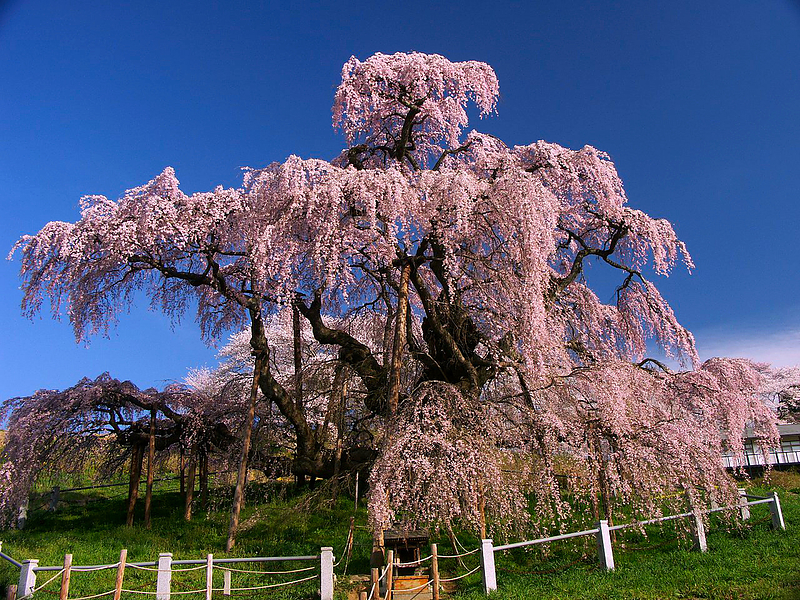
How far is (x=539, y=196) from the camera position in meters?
12.3

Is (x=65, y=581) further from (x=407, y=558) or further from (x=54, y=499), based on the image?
(x=54, y=499)

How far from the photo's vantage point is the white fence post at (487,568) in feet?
28.7

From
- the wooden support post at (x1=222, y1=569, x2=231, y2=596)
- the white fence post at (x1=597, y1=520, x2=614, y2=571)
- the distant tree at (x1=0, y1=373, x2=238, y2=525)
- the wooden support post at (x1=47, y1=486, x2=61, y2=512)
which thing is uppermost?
the distant tree at (x1=0, y1=373, x2=238, y2=525)

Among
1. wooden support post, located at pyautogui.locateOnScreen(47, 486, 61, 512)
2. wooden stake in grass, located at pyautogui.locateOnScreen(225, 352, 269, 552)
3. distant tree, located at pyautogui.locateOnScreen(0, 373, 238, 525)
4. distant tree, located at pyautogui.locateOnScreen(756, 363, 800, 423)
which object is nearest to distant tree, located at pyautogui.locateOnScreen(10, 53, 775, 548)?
wooden stake in grass, located at pyautogui.locateOnScreen(225, 352, 269, 552)

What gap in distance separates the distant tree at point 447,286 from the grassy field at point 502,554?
1.19 metres

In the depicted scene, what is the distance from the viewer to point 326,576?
894 centimetres

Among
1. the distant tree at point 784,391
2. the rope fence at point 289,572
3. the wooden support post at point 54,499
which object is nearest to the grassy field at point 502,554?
the rope fence at point 289,572

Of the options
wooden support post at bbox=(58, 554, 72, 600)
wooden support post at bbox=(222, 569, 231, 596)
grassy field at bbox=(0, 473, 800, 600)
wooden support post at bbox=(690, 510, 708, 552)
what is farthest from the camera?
wooden support post at bbox=(690, 510, 708, 552)

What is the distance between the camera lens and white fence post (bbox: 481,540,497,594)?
8.76m

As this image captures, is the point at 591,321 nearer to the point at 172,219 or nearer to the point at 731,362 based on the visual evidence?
the point at 731,362

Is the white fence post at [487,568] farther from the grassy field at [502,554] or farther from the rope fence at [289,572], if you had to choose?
the grassy field at [502,554]

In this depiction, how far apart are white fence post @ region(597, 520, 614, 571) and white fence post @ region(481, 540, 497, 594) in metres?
2.28

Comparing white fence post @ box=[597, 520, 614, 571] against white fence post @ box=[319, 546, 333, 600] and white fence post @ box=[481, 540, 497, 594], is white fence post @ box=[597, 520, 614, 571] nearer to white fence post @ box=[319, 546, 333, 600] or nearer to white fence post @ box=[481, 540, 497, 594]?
white fence post @ box=[481, 540, 497, 594]

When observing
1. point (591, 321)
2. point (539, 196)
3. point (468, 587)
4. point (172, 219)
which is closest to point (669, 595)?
point (468, 587)
